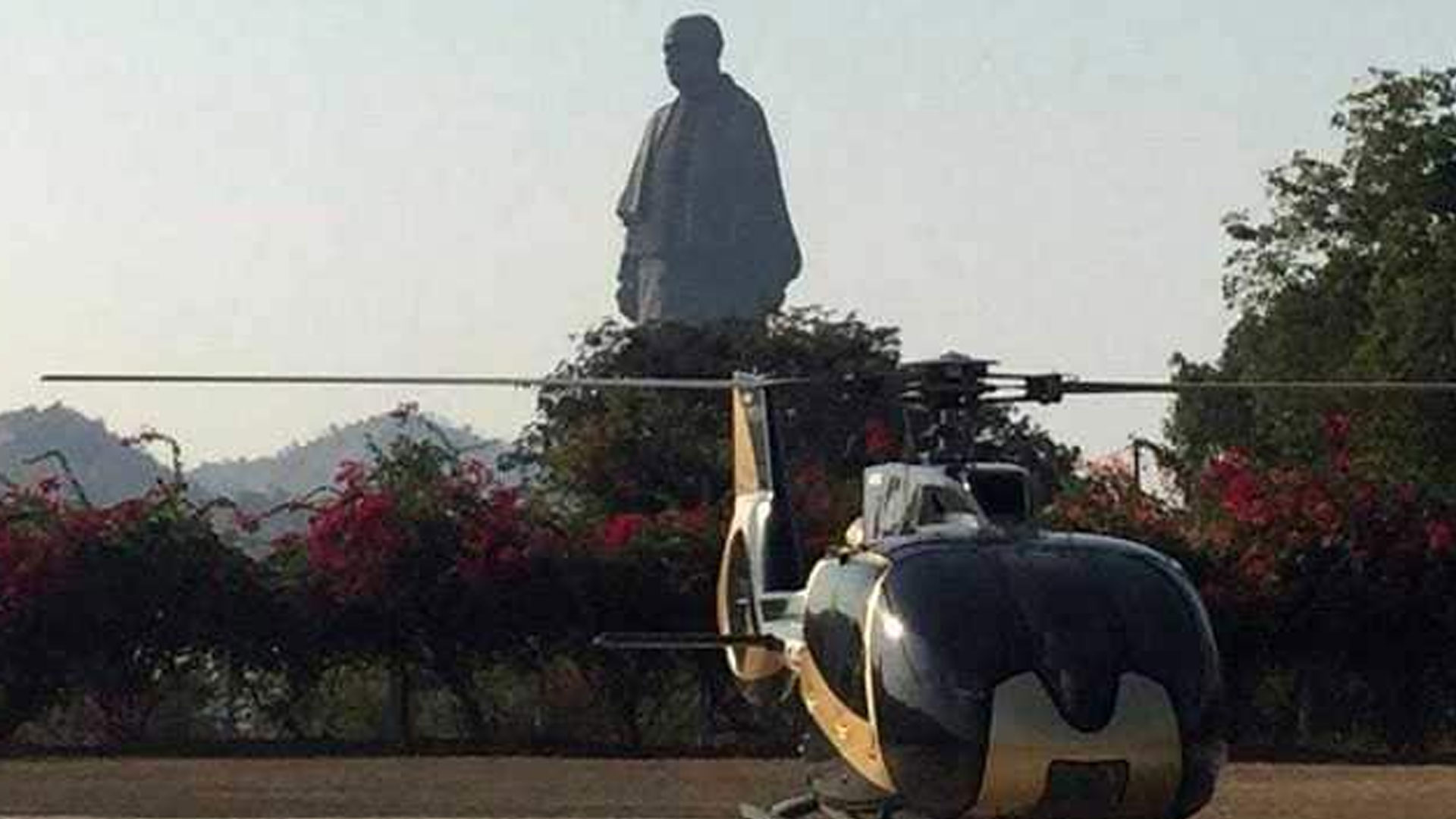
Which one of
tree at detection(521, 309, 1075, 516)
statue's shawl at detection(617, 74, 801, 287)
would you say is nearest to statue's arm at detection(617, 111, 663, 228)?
statue's shawl at detection(617, 74, 801, 287)

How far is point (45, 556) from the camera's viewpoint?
30.9 metres

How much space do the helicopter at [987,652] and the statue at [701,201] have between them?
5898 inches

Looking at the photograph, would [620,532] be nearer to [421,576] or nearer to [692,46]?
[421,576]

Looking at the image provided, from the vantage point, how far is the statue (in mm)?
168750

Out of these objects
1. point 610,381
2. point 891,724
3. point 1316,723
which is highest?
point 610,381

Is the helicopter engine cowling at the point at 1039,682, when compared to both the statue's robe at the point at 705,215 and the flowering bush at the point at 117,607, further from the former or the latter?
the statue's robe at the point at 705,215

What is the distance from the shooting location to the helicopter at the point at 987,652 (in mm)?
14055

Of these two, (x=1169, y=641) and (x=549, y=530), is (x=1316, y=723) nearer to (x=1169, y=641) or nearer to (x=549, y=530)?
(x=549, y=530)

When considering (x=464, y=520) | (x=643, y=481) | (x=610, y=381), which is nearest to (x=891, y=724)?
(x=610, y=381)

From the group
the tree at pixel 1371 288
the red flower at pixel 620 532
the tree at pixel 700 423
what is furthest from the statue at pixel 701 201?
the red flower at pixel 620 532

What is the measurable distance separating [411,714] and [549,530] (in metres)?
2.49

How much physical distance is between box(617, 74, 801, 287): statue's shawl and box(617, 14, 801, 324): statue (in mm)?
46

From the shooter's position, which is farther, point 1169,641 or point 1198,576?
point 1198,576

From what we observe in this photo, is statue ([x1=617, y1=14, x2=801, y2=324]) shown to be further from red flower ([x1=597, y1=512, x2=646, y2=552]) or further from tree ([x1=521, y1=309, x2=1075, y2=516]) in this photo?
red flower ([x1=597, y1=512, x2=646, y2=552])
